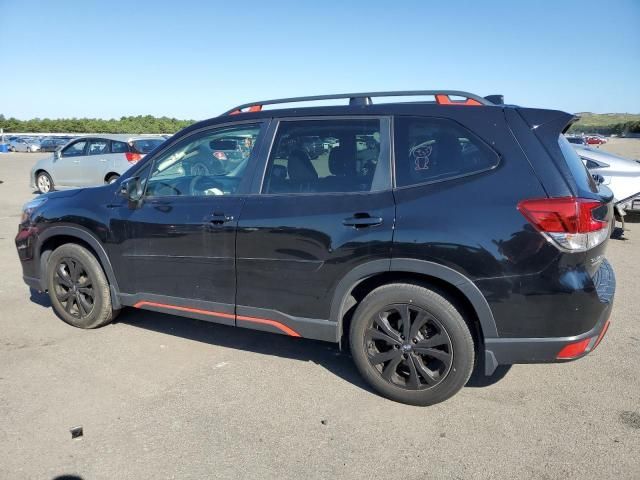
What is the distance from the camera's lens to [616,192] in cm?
874

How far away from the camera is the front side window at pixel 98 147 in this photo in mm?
12766

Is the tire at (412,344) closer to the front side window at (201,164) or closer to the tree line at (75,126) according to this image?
the front side window at (201,164)

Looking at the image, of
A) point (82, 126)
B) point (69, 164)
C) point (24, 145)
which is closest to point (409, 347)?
point (69, 164)

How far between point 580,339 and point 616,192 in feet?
23.7

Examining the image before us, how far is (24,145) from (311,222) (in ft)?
155

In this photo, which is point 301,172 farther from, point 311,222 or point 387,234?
point 387,234

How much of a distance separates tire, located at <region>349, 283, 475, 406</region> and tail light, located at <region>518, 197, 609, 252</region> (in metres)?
0.69

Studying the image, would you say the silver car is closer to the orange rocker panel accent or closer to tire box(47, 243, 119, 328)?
tire box(47, 243, 119, 328)

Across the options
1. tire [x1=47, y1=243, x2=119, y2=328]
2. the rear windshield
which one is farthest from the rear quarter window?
Answer: the rear windshield

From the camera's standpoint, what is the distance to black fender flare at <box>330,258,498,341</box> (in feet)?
9.23

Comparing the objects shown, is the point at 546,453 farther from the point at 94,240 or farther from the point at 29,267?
the point at 29,267

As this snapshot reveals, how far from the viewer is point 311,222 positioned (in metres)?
3.13

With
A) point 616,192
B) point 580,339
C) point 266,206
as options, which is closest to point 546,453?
point 580,339

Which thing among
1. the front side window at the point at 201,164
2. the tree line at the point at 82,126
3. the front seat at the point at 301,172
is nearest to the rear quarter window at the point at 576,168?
the front seat at the point at 301,172
